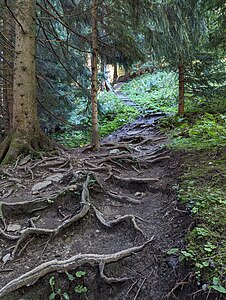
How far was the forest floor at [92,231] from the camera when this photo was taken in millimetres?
2736

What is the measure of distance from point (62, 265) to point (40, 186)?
217cm

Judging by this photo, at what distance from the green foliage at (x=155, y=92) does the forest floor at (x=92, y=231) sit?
10062 mm

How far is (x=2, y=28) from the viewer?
780 centimetres

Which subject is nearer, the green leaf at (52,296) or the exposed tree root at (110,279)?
the green leaf at (52,296)

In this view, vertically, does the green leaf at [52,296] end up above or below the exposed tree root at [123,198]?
below

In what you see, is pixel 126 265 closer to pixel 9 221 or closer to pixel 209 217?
pixel 209 217

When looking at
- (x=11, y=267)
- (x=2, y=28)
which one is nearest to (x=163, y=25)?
(x=2, y=28)

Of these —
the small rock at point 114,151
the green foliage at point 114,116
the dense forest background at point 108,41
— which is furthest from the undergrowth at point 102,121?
the small rock at point 114,151

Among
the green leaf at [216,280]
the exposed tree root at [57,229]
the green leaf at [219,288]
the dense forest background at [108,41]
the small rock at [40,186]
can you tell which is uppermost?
the dense forest background at [108,41]

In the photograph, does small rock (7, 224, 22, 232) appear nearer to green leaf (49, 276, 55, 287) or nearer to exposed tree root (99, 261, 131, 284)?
green leaf (49, 276, 55, 287)

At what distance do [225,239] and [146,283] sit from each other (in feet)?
3.17

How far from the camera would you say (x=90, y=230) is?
12.1 feet

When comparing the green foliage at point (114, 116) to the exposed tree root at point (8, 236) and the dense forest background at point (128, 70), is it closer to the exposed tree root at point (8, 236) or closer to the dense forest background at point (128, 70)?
the dense forest background at point (128, 70)

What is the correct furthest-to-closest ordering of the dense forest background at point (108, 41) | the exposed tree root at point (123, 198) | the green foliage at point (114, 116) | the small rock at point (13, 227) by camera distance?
1. the green foliage at point (114, 116)
2. the dense forest background at point (108, 41)
3. the exposed tree root at point (123, 198)
4. the small rock at point (13, 227)
